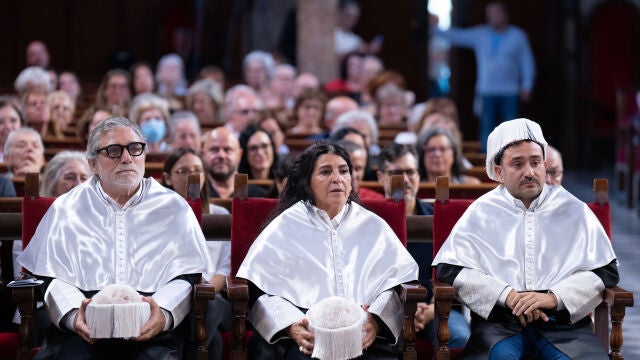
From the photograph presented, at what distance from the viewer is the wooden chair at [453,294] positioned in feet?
14.8

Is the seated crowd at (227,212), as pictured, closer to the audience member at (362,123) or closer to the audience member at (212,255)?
the audience member at (212,255)

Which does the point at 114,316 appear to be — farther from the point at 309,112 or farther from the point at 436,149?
the point at 309,112

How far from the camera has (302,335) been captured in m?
4.44

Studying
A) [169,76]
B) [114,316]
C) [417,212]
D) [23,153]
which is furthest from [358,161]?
[169,76]

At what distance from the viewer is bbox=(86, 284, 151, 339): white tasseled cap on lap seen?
14.2 feet

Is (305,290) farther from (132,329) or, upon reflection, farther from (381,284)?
(132,329)

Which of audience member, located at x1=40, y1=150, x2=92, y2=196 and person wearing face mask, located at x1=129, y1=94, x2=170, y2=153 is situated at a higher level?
person wearing face mask, located at x1=129, y1=94, x2=170, y2=153

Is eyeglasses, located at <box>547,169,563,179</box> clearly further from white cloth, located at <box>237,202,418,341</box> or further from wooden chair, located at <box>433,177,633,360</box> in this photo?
white cloth, located at <box>237,202,418,341</box>

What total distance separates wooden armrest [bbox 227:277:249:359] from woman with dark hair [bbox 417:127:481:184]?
2.64m

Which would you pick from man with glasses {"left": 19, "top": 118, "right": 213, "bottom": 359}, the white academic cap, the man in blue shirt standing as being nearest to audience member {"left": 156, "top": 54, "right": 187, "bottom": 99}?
the man in blue shirt standing

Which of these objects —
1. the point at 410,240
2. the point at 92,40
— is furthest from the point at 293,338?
the point at 92,40

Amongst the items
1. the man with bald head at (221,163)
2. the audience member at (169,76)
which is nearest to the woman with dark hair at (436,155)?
the man with bald head at (221,163)

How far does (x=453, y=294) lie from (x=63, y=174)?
2.15m

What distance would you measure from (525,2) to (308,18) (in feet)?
9.80
